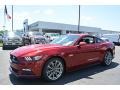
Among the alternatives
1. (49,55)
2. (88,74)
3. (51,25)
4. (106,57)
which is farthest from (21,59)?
(51,25)

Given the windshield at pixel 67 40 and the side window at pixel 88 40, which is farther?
the side window at pixel 88 40

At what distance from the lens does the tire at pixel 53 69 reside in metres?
5.96

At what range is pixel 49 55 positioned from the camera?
19.6 feet

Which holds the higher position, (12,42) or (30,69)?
(12,42)

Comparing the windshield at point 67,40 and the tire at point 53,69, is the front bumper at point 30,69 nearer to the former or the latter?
the tire at point 53,69

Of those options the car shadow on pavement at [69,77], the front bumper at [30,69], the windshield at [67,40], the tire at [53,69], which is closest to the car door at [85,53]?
the windshield at [67,40]

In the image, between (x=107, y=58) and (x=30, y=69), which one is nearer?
(x=30, y=69)

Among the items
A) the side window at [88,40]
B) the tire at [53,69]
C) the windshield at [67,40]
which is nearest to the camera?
the tire at [53,69]

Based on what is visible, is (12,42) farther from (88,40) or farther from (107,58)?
(88,40)

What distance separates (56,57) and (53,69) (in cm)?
36

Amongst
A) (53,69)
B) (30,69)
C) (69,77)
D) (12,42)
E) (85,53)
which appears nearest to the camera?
(30,69)

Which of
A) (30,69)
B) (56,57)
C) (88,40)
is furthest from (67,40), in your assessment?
(30,69)

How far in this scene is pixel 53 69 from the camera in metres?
6.12
